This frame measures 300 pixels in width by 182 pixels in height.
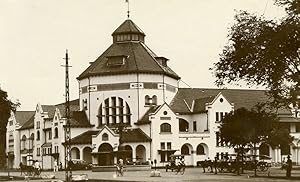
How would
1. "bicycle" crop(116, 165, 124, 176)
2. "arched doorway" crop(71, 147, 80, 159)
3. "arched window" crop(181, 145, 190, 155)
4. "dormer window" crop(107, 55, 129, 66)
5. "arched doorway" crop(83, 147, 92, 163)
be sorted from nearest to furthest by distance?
1. "bicycle" crop(116, 165, 124, 176)
2. "arched window" crop(181, 145, 190, 155)
3. "arched doorway" crop(83, 147, 92, 163)
4. "arched doorway" crop(71, 147, 80, 159)
5. "dormer window" crop(107, 55, 129, 66)

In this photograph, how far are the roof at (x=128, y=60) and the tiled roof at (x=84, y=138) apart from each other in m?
9.70

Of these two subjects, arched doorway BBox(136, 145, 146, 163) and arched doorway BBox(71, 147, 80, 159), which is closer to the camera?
arched doorway BBox(136, 145, 146, 163)

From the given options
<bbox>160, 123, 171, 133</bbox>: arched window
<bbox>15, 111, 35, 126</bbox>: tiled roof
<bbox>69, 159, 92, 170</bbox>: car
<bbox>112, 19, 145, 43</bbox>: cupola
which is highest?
<bbox>112, 19, 145, 43</bbox>: cupola

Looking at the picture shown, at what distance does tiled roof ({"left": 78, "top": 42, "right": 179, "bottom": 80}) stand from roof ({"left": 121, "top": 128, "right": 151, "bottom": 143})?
9.75 metres

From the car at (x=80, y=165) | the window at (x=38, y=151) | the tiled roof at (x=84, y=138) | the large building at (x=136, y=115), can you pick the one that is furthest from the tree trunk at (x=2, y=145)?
the car at (x=80, y=165)

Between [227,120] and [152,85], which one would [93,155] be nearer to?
[152,85]

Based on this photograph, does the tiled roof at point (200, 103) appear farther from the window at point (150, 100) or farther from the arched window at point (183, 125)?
the window at point (150, 100)

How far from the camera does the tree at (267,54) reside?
44375 millimetres

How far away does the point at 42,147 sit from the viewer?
11912 cm

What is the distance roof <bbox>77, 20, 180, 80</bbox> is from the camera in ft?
366

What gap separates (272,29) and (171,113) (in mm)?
62529

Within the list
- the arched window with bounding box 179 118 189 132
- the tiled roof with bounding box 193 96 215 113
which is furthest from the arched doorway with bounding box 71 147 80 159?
the tiled roof with bounding box 193 96 215 113

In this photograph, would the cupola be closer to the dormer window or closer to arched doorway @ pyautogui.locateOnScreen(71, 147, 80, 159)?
the dormer window

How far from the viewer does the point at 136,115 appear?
111438 mm
